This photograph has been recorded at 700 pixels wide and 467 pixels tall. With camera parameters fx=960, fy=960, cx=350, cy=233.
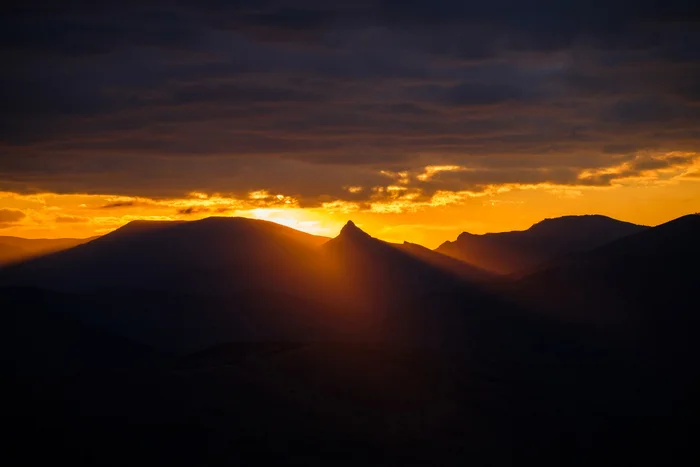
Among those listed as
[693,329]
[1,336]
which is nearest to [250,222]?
[1,336]

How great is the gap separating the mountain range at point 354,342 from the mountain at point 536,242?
1.68 ft

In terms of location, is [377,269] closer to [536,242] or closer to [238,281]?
[238,281]

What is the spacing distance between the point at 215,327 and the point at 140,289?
22241mm

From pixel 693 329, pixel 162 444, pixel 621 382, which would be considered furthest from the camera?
pixel 693 329

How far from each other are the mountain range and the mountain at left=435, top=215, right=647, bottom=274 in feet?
1.68

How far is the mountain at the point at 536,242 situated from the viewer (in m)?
169

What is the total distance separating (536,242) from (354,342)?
272ft

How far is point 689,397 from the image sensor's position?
7338cm

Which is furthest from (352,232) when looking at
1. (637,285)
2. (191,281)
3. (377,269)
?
(637,285)

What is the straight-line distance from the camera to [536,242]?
175m

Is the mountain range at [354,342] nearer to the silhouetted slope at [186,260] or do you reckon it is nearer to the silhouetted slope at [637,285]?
the silhouetted slope at [637,285]

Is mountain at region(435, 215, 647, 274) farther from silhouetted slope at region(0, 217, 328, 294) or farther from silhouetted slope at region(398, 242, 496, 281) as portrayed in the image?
silhouetted slope at region(0, 217, 328, 294)

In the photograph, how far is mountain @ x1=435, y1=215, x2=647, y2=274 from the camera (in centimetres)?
16900

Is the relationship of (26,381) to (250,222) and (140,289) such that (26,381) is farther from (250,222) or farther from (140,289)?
(250,222)
